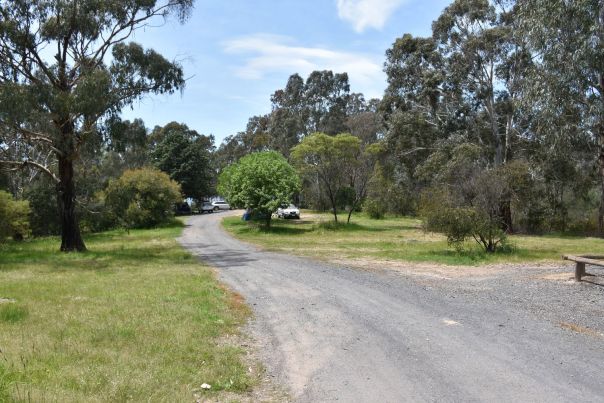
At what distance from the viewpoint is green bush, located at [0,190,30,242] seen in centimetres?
2680

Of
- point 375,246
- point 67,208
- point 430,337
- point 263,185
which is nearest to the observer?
point 430,337

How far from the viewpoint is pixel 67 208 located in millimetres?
22688

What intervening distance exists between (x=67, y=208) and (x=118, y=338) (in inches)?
702

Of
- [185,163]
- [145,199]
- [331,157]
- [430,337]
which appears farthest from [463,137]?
[185,163]

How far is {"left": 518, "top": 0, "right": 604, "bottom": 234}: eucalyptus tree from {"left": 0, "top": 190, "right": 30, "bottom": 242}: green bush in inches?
1054

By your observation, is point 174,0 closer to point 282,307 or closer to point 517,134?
point 282,307

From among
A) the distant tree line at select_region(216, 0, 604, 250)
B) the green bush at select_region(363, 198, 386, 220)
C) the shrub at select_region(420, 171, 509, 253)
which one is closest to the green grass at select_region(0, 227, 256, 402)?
the shrub at select_region(420, 171, 509, 253)

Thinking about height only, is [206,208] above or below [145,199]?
below

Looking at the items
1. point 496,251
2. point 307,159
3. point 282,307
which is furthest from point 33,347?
point 307,159

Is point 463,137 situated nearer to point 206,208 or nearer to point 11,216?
point 11,216

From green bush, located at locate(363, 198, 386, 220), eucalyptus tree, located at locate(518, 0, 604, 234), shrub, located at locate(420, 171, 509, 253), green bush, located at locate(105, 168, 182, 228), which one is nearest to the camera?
eucalyptus tree, located at locate(518, 0, 604, 234)

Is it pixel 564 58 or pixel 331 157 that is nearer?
pixel 564 58

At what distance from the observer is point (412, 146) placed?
41.3 meters

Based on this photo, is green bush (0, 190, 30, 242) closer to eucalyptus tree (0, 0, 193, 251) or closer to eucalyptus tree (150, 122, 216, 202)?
eucalyptus tree (0, 0, 193, 251)
